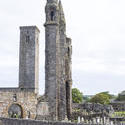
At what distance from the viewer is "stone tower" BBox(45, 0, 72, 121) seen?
40.6 m

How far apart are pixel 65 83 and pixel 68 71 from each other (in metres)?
3.01

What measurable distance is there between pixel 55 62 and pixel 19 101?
688 cm

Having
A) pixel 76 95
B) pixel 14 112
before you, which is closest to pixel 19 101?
pixel 14 112

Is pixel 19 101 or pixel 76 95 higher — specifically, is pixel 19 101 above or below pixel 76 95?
below

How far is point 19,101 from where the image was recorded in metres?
39.0

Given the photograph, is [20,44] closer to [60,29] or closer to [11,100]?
[60,29]

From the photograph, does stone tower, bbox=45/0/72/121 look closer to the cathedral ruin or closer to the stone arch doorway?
the cathedral ruin

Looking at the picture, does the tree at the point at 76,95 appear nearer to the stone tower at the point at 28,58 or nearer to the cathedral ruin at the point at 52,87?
the stone tower at the point at 28,58

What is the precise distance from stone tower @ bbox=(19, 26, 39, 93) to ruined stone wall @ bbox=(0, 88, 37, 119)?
25.3 metres

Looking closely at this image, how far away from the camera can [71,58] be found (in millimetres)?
50250

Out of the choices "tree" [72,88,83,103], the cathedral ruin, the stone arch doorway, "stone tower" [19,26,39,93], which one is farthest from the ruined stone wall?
"tree" [72,88,83,103]

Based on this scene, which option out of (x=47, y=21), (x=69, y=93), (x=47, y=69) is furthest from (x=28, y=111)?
(x=47, y=21)

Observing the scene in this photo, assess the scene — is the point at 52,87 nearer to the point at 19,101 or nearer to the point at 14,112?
the point at 19,101

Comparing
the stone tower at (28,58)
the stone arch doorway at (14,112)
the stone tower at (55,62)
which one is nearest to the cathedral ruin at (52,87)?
the stone tower at (55,62)
